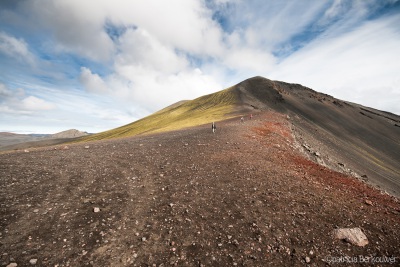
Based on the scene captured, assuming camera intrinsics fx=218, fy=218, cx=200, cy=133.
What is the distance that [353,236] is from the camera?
34.1 ft

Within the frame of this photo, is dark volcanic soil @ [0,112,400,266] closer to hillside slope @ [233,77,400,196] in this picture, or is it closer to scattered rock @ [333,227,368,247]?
scattered rock @ [333,227,368,247]

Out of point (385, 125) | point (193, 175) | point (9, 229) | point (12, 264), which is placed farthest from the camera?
point (385, 125)

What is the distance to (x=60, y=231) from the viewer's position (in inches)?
430

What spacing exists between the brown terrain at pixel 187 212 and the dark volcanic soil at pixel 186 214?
55 millimetres

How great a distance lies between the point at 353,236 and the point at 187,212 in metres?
8.46

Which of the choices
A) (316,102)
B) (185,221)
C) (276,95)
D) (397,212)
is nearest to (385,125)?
(316,102)

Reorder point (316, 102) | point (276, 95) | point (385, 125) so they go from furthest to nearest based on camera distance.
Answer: point (385, 125), point (316, 102), point (276, 95)

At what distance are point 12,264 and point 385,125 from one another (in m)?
157

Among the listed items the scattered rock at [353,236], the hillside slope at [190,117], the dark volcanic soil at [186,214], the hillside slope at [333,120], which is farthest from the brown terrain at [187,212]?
the hillside slope at [333,120]

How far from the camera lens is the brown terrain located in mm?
9648

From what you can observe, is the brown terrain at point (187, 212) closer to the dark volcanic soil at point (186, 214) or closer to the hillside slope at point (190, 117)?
the dark volcanic soil at point (186, 214)

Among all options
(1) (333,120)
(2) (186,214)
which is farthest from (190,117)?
(2) (186,214)

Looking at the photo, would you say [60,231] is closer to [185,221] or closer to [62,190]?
[62,190]

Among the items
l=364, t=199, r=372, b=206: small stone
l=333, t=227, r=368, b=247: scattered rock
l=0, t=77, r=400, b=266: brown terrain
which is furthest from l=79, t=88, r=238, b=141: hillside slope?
l=333, t=227, r=368, b=247: scattered rock
